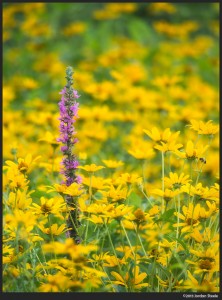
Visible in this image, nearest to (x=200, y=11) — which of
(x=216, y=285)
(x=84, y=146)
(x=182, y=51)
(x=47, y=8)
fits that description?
(x=47, y=8)

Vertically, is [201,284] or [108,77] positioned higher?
[108,77]

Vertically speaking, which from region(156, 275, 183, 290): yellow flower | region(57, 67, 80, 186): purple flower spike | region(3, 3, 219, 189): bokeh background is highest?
region(3, 3, 219, 189): bokeh background

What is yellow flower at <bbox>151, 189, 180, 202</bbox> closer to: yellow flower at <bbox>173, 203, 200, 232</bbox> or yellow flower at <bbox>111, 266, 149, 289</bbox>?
yellow flower at <bbox>173, 203, 200, 232</bbox>

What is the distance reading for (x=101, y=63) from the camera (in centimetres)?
442

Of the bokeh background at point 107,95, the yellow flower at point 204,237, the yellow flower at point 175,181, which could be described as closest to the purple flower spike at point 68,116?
the bokeh background at point 107,95

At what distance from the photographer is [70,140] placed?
165cm

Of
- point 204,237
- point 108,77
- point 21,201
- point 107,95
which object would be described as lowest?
point 204,237

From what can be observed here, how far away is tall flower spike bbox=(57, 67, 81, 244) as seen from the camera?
163cm

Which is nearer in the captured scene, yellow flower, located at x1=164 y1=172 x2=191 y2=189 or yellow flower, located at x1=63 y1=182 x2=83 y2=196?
yellow flower, located at x1=63 y1=182 x2=83 y2=196

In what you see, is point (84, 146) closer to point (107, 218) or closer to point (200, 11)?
point (107, 218)

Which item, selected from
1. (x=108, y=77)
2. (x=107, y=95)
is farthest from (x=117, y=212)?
(x=108, y=77)

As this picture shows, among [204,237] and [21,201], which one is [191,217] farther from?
[21,201]

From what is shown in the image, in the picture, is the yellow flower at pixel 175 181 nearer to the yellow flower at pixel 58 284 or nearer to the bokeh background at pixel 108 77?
the yellow flower at pixel 58 284

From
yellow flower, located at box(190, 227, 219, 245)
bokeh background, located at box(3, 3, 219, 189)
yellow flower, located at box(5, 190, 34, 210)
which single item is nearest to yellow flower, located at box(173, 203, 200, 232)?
yellow flower, located at box(190, 227, 219, 245)
